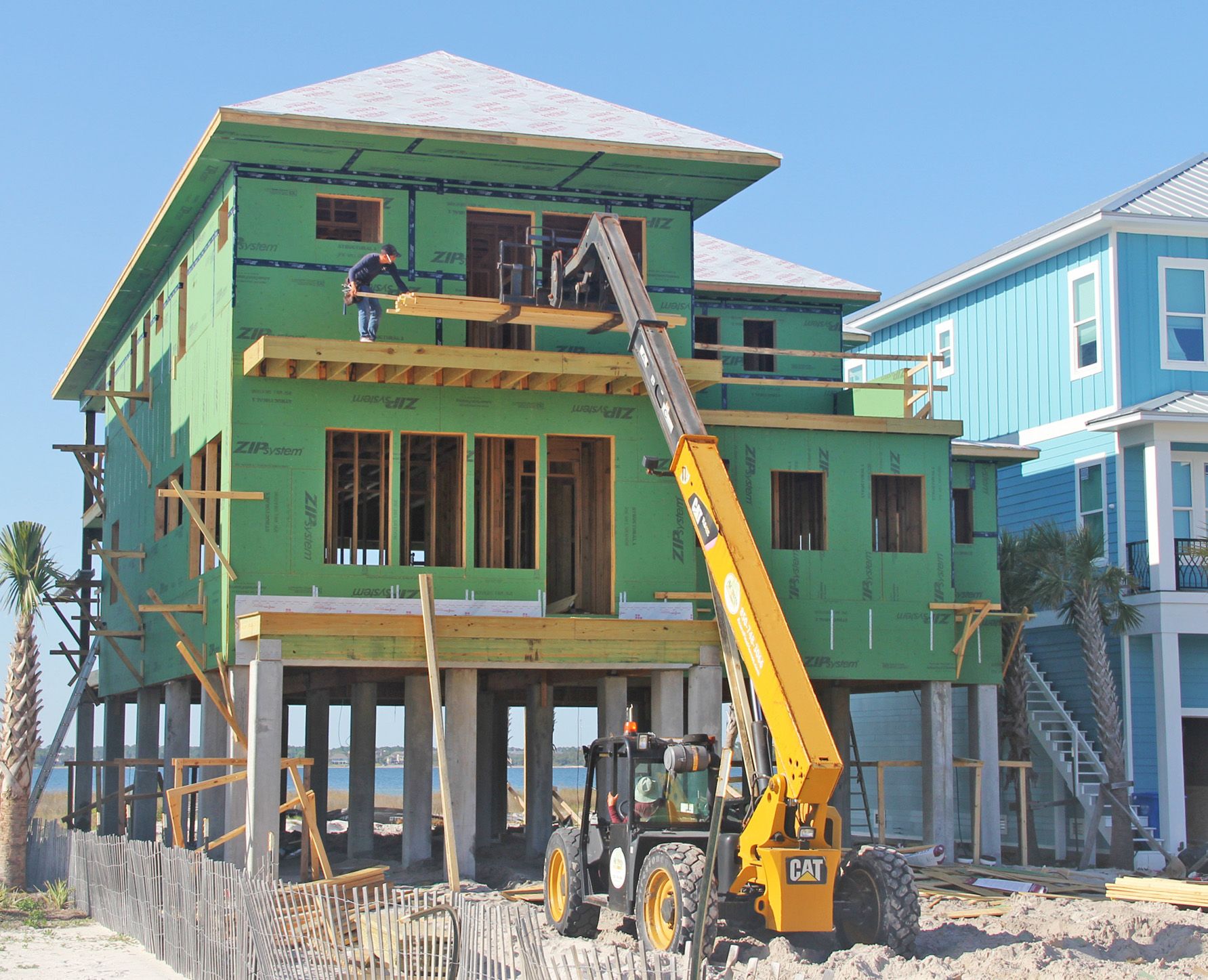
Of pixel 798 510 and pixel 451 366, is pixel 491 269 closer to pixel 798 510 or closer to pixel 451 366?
pixel 451 366

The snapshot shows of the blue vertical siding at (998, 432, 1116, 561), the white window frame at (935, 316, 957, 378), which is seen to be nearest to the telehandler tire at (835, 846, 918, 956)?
the blue vertical siding at (998, 432, 1116, 561)

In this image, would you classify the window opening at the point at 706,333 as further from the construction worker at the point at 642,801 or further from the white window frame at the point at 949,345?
the construction worker at the point at 642,801

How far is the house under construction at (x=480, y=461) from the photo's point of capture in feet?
79.7

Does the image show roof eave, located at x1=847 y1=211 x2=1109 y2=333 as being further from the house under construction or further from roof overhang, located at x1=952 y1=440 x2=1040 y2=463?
the house under construction

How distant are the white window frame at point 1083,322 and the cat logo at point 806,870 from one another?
66.5 feet

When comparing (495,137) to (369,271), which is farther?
(495,137)

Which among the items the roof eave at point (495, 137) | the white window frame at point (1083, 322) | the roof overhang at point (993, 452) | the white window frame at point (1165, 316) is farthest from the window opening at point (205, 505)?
the white window frame at point (1165, 316)

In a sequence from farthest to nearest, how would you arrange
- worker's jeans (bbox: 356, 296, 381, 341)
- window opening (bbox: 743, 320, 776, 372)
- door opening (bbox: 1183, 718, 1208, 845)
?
window opening (bbox: 743, 320, 776, 372)
door opening (bbox: 1183, 718, 1208, 845)
worker's jeans (bbox: 356, 296, 381, 341)

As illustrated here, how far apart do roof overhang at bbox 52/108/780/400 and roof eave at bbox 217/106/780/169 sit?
14 millimetres

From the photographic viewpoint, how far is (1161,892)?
21.6 m

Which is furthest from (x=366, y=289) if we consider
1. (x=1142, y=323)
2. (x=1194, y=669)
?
(x=1194, y=669)

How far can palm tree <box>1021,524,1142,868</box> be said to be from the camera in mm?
29656

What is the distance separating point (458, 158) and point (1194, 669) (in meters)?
16.9

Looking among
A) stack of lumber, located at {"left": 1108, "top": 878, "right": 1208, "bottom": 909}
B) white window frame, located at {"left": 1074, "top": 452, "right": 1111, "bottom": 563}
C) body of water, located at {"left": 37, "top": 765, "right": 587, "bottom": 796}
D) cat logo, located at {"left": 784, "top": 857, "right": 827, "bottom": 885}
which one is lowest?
Answer: body of water, located at {"left": 37, "top": 765, "right": 587, "bottom": 796}
